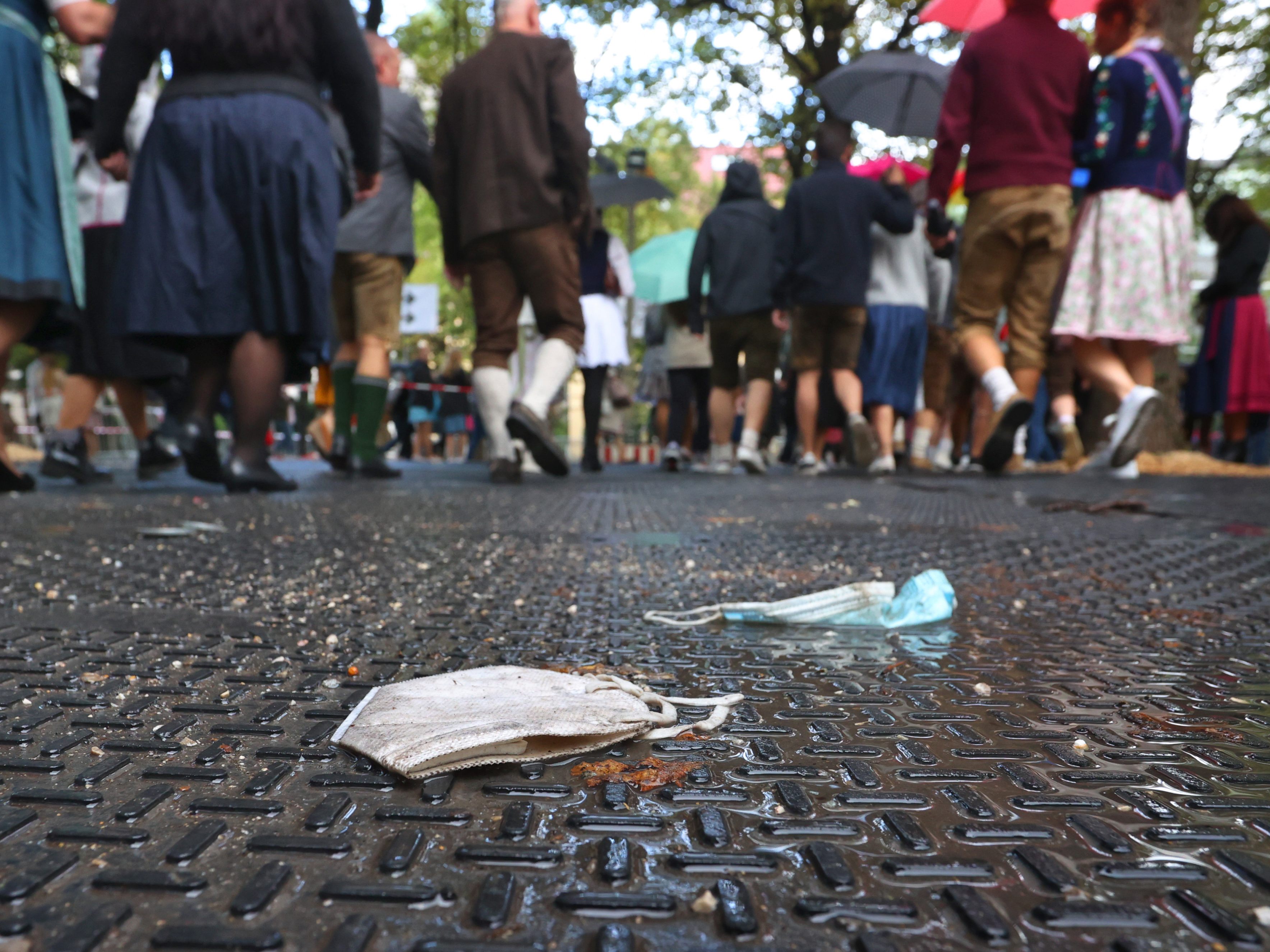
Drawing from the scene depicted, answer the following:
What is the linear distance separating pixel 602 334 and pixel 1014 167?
369 cm

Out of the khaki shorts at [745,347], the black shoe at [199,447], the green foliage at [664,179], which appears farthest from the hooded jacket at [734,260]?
the green foliage at [664,179]

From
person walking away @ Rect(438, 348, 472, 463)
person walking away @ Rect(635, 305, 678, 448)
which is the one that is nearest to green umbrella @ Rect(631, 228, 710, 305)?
person walking away @ Rect(635, 305, 678, 448)

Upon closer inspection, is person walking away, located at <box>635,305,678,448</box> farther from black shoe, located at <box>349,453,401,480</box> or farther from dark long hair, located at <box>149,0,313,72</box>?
dark long hair, located at <box>149,0,313,72</box>

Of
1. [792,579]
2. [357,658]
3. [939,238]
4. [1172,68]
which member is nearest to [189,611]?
[357,658]

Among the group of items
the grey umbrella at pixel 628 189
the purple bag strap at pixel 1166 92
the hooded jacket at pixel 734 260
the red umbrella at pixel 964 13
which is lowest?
the hooded jacket at pixel 734 260

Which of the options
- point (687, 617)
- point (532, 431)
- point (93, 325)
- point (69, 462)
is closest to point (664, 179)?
point (93, 325)

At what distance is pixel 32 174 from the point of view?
3.62 m

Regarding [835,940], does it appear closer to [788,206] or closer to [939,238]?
[939,238]

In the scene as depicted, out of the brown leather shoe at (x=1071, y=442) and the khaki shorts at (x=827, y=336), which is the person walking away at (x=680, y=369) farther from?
the brown leather shoe at (x=1071, y=442)

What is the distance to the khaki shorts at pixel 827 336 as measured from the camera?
6.96 meters

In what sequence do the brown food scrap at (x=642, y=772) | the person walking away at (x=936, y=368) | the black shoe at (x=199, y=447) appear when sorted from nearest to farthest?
the brown food scrap at (x=642, y=772) → the black shoe at (x=199, y=447) → the person walking away at (x=936, y=368)

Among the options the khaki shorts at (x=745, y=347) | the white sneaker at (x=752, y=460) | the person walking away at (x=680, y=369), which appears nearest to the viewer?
the white sneaker at (x=752, y=460)

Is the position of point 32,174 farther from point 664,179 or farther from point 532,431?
point 664,179

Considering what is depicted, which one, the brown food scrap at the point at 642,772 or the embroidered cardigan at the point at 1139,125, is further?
the embroidered cardigan at the point at 1139,125
